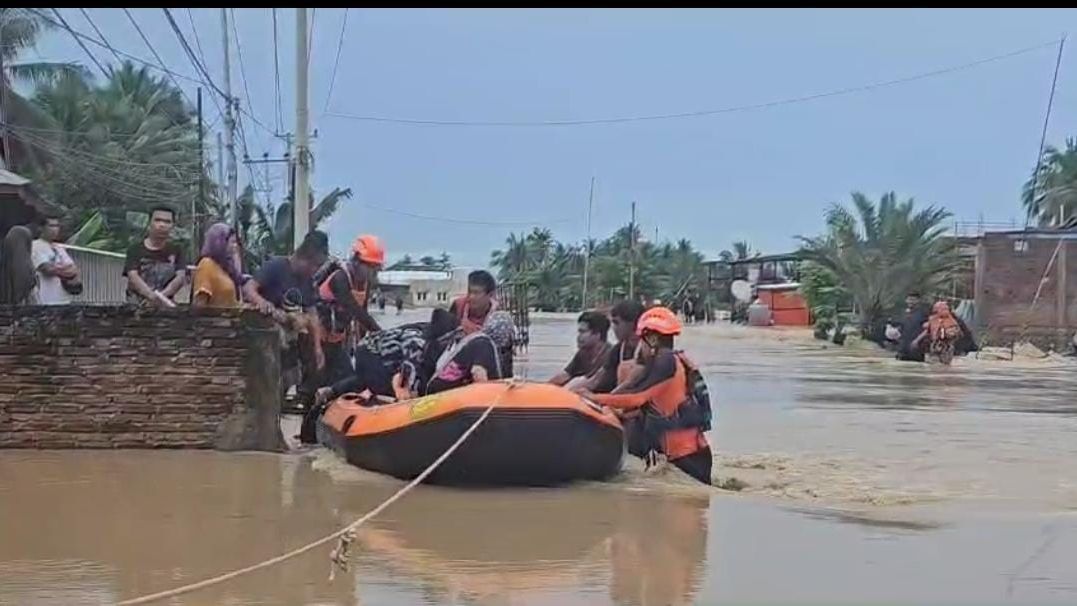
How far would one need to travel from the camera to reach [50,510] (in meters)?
8.86

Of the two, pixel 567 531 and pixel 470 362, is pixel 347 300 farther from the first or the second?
pixel 567 531

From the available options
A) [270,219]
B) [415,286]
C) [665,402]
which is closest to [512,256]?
[415,286]

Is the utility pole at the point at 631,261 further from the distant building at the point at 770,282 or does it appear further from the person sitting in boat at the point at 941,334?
the person sitting in boat at the point at 941,334

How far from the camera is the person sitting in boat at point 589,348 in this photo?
1102 cm

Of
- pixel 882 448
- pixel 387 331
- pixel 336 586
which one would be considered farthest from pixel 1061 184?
pixel 336 586

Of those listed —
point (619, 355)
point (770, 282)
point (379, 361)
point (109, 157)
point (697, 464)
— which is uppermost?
point (109, 157)

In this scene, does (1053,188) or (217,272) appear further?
(1053,188)

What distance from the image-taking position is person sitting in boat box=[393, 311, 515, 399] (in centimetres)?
1017

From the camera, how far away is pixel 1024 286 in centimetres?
3738

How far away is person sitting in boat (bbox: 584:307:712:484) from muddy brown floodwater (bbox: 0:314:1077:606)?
217mm

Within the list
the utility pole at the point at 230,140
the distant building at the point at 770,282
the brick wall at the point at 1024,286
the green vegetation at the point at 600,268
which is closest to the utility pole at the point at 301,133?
the utility pole at the point at 230,140

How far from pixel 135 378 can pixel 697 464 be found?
4248 millimetres

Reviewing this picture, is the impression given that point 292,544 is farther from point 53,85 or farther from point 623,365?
point 53,85

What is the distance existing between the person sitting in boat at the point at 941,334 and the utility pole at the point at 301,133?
14.0m
